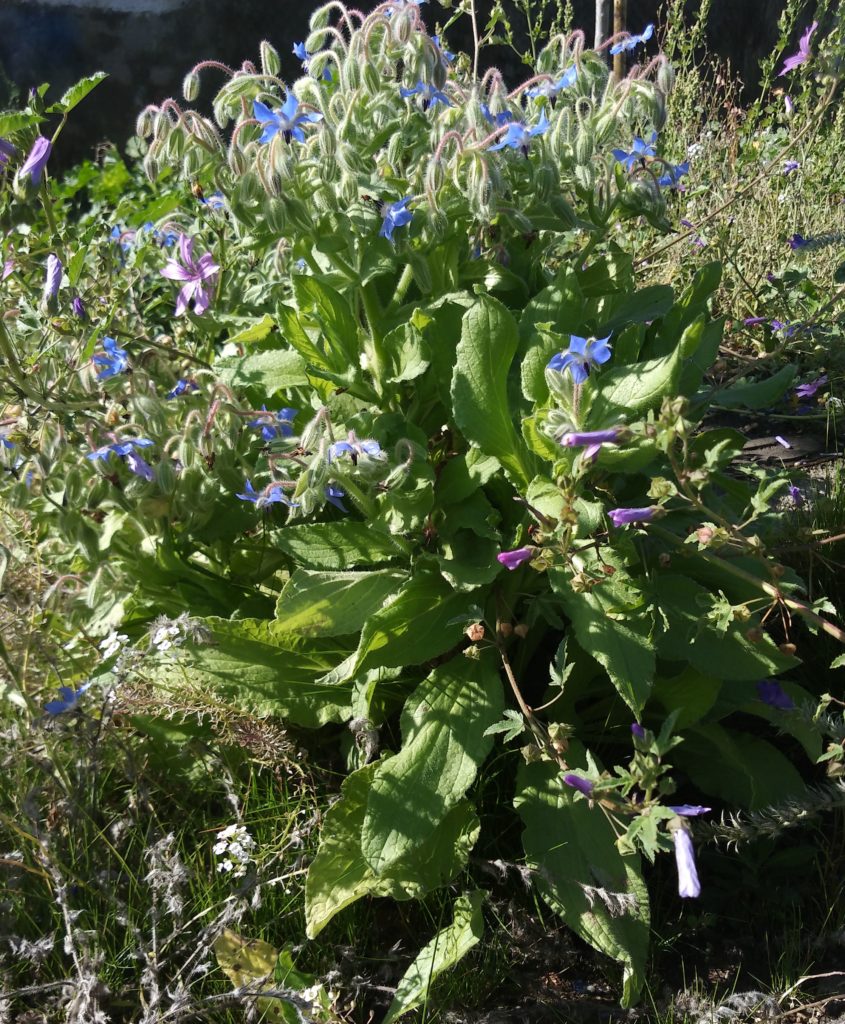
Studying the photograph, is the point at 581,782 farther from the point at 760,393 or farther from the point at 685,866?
the point at 760,393

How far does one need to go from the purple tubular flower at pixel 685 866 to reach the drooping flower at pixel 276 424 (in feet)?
3.45

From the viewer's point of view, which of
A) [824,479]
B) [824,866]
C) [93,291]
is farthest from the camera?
[824,479]

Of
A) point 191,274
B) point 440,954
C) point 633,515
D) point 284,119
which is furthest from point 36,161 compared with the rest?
point 440,954

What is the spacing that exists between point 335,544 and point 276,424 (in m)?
0.26

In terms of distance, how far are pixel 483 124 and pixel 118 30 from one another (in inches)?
198

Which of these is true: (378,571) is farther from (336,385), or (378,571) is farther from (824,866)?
(824,866)

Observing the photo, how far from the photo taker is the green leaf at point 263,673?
1.97 metres

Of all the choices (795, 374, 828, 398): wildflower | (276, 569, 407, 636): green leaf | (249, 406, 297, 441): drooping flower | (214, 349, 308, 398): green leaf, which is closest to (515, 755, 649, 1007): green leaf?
Result: (276, 569, 407, 636): green leaf

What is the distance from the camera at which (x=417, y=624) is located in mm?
1885

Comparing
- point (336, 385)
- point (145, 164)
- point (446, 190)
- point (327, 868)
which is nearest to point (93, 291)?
point (145, 164)

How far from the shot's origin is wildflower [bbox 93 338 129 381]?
2.09m

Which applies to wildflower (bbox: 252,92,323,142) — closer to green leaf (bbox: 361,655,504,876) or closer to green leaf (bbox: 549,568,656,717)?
green leaf (bbox: 549,568,656,717)

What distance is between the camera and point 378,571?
195cm

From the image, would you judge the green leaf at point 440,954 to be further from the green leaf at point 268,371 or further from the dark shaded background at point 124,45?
the dark shaded background at point 124,45
